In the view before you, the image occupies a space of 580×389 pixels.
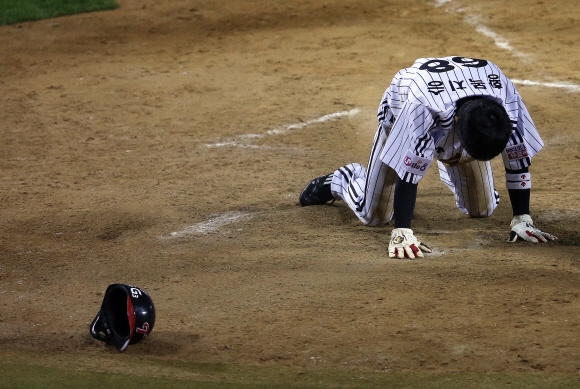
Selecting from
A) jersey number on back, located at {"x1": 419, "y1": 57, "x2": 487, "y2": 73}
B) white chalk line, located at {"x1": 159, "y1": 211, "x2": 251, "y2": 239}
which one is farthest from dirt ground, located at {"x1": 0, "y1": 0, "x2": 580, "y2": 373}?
jersey number on back, located at {"x1": 419, "y1": 57, "x2": 487, "y2": 73}

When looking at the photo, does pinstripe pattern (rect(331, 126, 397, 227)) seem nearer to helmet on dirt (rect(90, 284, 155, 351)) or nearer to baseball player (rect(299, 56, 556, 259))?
baseball player (rect(299, 56, 556, 259))

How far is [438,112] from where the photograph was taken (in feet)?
14.1

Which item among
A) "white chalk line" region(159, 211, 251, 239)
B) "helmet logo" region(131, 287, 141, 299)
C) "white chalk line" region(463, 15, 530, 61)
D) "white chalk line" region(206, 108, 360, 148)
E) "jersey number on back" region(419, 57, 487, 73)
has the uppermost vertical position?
"jersey number on back" region(419, 57, 487, 73)

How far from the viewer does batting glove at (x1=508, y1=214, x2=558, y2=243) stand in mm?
4883

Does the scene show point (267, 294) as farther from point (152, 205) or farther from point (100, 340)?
point (152, 205)

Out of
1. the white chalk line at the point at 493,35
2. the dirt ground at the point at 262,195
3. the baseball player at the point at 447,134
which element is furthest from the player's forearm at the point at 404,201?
the white chalk line at the point at 493,35

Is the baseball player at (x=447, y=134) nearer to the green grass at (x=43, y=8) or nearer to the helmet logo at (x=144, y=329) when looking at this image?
the helmet logo at (x=144, y=329)

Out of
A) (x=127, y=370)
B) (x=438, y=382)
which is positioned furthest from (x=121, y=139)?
(x=438, y=382)

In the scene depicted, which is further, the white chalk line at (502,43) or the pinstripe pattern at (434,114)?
the white chalk line at (502,43)

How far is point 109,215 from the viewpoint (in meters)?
5.70

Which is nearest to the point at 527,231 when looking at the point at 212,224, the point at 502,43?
the point at 212,224

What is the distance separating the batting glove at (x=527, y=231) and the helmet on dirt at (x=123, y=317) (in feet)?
7.43

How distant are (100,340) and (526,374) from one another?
1956 millimetres

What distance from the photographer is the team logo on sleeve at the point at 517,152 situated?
463 cm
